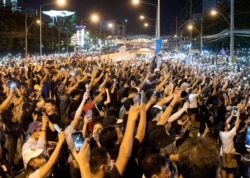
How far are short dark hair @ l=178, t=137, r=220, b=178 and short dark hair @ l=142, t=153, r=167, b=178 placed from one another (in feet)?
2.17

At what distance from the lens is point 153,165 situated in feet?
14.1

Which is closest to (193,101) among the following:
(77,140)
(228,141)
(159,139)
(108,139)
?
(228,141)

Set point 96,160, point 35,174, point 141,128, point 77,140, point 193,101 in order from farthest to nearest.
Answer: point 193,101 < point 141,128 < point 77,140 < point 35,174 < point 96,160

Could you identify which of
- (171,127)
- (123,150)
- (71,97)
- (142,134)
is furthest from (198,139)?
(71,97)

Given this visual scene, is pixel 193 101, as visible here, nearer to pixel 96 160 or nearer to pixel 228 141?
pixel 228 141

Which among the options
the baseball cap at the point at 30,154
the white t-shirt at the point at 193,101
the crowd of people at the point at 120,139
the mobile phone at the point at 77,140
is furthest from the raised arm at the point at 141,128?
the white t-shirt at the point at 193,101

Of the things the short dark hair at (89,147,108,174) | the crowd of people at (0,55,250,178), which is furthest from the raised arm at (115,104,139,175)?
the short dark hair at (89,147,108,174)

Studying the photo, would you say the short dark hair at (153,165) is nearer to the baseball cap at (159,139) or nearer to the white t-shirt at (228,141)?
the baseball cap at (159,139)

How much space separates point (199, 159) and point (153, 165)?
0.90 meters

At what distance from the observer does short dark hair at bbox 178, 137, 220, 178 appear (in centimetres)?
343

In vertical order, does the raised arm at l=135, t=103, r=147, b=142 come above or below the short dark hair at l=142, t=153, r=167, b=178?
above

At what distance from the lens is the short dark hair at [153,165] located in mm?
4270

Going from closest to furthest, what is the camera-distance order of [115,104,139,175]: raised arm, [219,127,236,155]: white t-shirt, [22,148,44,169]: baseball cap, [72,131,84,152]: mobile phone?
[115,104,139,175]: raised arm < [72,131,84,152]: mobile phone < [22,148,44,169]: baseball cap < [219,127,236,155]: white t-shirt

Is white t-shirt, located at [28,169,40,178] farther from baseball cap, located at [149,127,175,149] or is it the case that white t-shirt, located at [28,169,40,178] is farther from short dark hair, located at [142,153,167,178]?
baseball cap, located at [149,127,175,149]
